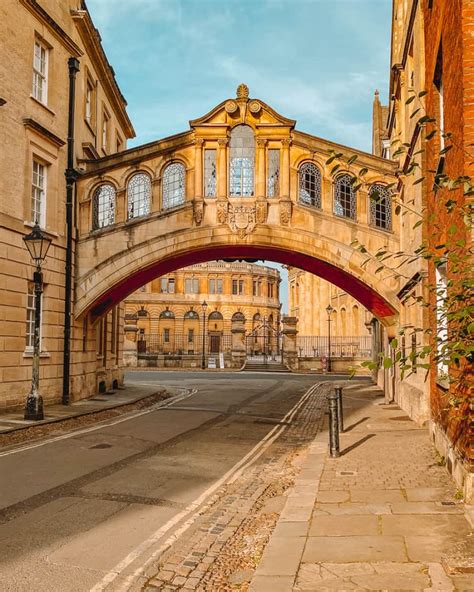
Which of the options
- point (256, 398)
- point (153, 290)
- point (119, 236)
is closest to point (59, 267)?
point (119, 236)

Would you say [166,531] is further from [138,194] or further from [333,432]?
[138,194]

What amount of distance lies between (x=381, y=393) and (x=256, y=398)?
5.17 meters

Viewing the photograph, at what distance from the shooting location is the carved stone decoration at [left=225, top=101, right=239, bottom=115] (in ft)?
65.6

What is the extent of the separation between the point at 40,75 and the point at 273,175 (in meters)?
7.54

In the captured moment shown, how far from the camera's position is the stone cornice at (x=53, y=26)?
1694 centimetres

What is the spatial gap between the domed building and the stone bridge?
5738 cm

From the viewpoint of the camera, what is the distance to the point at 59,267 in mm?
19250

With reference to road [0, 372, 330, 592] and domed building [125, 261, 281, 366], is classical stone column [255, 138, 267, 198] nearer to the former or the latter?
road [0, 372, 330, 592]

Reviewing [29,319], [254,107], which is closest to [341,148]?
[254,107]

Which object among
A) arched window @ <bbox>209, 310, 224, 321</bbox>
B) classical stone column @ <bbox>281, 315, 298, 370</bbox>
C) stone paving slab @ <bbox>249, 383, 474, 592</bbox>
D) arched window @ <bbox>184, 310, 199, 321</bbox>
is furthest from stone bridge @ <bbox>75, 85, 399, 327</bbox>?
arched window @ <bbox>209, 310, 224, 321</bbox>

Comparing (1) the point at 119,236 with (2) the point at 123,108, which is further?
(2) the point at 123,108

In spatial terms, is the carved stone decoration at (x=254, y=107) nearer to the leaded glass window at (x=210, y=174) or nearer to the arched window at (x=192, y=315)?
the leaded glass window at (x=210, y=174)

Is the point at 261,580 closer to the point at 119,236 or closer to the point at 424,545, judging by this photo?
the point at 424,545

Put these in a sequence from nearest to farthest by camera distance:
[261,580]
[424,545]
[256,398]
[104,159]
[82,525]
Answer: [261,580] < [424,545] < [82,525] < [104,159] < [256,398]
